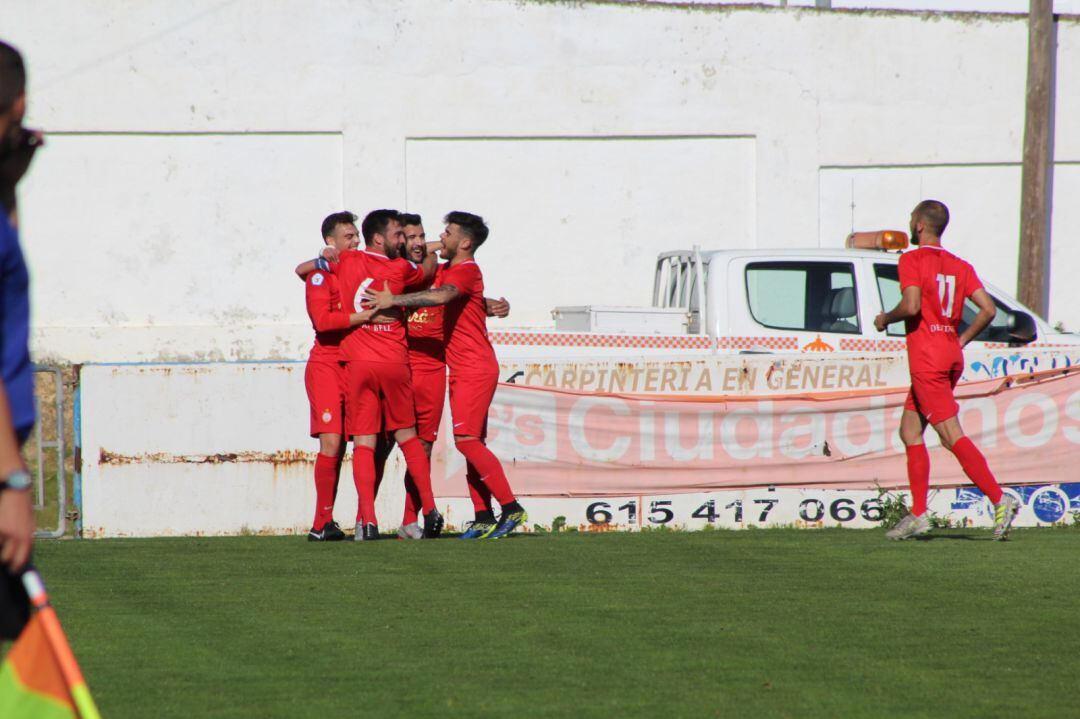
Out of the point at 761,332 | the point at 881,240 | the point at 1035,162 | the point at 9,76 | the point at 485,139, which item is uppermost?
the point at 485,139

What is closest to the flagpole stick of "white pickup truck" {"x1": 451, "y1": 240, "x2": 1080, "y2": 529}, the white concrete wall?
"white pickup truck" {"x1": 451, "y1": 240, "x2": 1080, "y2": 529}

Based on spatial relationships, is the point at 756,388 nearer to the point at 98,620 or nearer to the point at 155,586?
the point at 155,586

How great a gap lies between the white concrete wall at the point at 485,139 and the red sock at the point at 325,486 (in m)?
10.9

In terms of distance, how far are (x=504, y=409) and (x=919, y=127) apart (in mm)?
12745

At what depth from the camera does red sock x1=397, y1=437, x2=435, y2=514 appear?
10.6m

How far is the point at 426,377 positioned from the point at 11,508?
787 cm

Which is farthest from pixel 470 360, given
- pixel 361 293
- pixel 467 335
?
pixel 361 293

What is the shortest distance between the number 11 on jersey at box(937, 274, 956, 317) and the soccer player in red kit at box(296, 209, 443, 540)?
11.1 ft

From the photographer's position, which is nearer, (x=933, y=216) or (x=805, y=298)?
(x=933, y=216)

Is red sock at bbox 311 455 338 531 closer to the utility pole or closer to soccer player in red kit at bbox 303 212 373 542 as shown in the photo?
soccer player in red kit at bbox 303 212 373 542

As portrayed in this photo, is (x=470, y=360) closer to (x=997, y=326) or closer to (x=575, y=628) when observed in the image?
(x=575, y=628)

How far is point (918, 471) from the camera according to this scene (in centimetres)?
1043

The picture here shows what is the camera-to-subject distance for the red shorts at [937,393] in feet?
33.5

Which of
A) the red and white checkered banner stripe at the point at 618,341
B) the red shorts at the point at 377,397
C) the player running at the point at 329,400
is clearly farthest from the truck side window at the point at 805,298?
the player running at the point at 329,400
